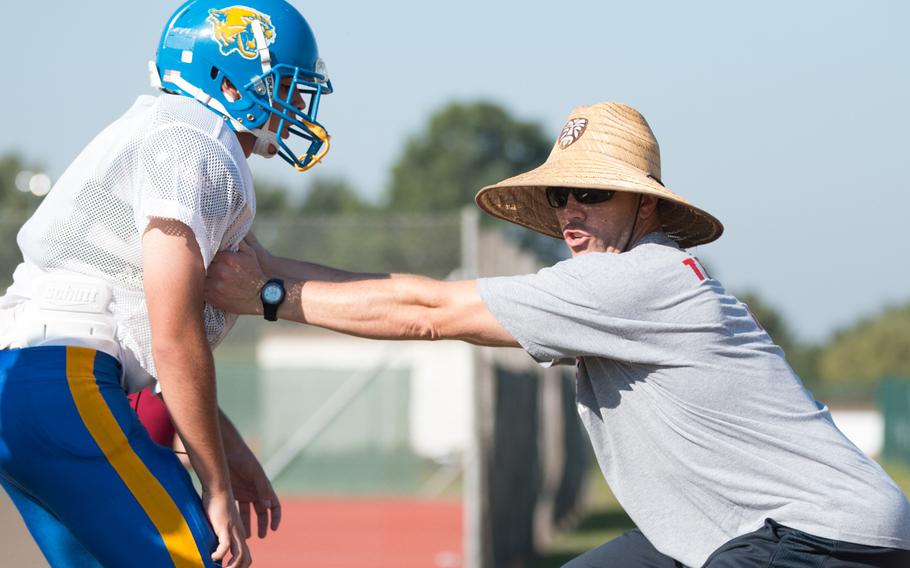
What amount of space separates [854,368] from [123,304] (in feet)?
214

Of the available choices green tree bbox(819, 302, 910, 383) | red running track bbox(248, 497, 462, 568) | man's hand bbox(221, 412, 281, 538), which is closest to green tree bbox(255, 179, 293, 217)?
green tree bbox(819, 302, 910, 383)

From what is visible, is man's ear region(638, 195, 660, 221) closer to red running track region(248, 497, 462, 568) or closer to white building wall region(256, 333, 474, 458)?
red running track region(248, 497, 462, 568)

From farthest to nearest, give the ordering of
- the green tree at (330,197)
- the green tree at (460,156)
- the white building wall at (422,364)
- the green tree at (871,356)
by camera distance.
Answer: the green tree at (460,156), the green tree at (330,197), the green tree at (871,356), the white building wall at (422,364)

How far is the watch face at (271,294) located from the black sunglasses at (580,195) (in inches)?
37.2

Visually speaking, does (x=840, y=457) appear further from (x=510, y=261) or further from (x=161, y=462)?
(x=510, y=261)

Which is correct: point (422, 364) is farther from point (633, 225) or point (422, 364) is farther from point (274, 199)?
point (274, 199)

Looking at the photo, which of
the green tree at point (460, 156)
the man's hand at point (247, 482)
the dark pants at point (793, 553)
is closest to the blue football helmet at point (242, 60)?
the man's hand at point (247, 482)

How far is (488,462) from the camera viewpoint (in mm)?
11547

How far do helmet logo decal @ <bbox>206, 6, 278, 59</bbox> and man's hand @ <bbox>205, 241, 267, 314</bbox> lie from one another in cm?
58

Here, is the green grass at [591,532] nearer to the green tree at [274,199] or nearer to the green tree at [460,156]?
the green tree at [274,199]

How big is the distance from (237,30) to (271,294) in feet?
2.48

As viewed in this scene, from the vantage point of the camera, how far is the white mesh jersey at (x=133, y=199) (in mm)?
3475

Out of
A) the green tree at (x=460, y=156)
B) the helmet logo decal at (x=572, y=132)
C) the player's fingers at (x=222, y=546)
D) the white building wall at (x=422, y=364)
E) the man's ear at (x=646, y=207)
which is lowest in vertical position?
the green tree at (x=460, y=156)

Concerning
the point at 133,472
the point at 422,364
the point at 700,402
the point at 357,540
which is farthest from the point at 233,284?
the point at 422,364
